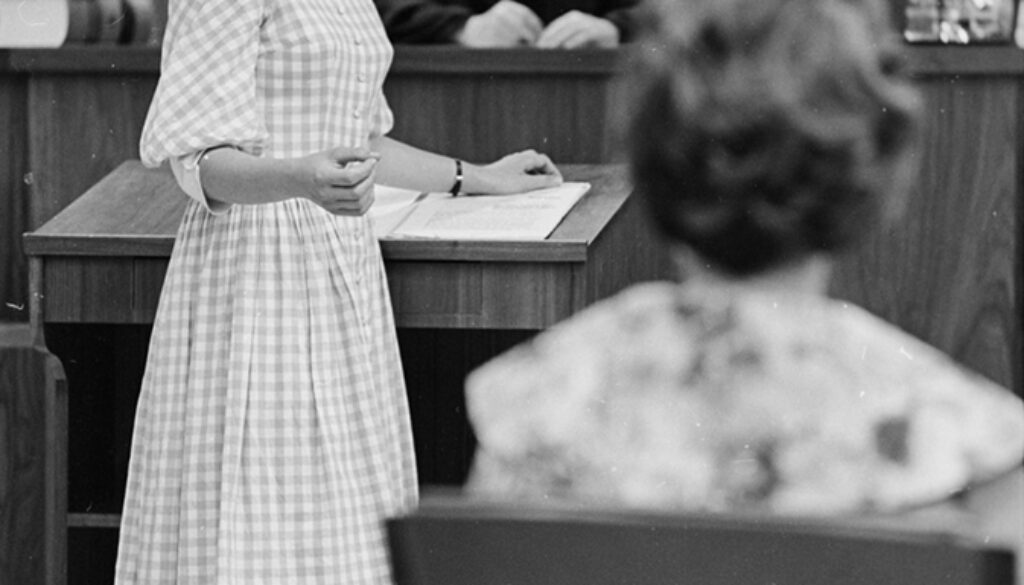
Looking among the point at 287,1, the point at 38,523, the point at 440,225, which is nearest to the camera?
the point at 287,1

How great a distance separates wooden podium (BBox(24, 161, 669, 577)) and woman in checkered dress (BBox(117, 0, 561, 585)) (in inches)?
5.1

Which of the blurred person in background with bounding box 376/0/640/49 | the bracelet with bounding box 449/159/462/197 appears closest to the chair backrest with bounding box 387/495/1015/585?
the bracelet with bounding box 449/159/462/197

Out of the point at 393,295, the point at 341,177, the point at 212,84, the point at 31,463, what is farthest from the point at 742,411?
the point at 31,463

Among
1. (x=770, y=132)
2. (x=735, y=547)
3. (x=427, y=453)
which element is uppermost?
(x=770, y=132)

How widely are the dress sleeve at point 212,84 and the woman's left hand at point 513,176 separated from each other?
1.58 ft

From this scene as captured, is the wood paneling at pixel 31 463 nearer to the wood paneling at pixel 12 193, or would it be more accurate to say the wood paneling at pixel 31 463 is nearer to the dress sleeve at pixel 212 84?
the wood paneling at pixel 12 193

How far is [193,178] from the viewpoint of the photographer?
7.06ft

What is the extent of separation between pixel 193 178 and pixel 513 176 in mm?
593

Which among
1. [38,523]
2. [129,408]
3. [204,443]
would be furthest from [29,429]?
[204,443]

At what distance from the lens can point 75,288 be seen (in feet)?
8.21

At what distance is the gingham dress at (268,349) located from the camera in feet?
7.11

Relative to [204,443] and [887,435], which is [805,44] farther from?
[204,443]

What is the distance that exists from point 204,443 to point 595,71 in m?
1.10

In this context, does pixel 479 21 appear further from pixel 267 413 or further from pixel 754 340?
pixel 754 340
